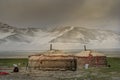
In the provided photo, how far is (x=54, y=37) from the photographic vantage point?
33.7 feet

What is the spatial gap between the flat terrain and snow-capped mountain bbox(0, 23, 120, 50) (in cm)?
50

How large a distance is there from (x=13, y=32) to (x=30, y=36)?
0.53 meters

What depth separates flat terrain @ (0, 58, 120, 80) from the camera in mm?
8270

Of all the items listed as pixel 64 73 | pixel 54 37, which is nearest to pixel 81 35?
pixel 54 37

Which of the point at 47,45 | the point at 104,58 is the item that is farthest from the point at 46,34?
the point at 104,58

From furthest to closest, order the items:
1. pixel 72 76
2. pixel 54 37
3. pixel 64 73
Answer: pixel 54 37
pixel 64 73
pixel 72 76

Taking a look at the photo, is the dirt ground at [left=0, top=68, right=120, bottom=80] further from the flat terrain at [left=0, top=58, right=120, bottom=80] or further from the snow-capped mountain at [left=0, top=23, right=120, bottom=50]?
the snow-capped mountain at [left=0, top=23, right=120, bottom=50]

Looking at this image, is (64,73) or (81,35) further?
(81,35)

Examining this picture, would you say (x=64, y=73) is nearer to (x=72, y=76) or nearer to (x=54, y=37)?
(x=72, y=76)

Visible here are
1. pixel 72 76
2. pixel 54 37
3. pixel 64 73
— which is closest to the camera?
pixel 72 76

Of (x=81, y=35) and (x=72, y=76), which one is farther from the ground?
(x=81, y=35)

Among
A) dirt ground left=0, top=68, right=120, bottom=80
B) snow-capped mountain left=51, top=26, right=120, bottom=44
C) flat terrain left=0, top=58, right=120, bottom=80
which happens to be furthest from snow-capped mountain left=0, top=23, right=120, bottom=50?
dirt ground left=0, top=68, right=120, bottom=80

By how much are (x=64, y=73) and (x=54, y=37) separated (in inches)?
58.9

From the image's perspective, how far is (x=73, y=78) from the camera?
8125mm
